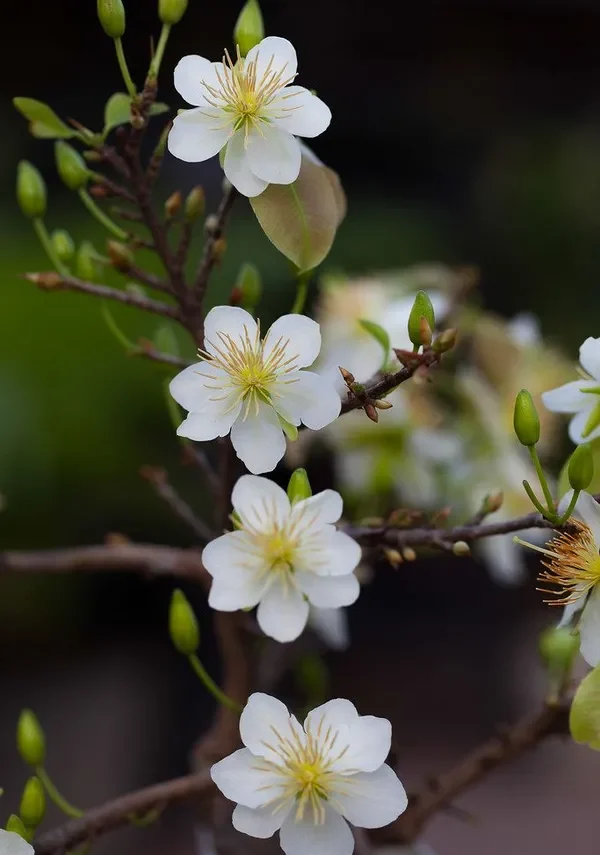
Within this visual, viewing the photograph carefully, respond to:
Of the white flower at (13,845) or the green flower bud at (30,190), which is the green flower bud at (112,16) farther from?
the white flower at (13,845)

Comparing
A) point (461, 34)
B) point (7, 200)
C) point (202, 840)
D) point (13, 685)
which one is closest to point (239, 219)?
point (7, 200)


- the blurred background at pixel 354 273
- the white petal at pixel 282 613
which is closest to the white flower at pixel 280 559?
the white petal at pixel 282 613

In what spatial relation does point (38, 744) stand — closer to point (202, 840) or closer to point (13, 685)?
point (202, 840)

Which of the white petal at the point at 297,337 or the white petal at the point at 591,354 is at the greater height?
the white petal at the point at 591,354

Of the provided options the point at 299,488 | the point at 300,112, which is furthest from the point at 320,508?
the point at 300,112

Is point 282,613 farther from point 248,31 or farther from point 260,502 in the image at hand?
point 248,31

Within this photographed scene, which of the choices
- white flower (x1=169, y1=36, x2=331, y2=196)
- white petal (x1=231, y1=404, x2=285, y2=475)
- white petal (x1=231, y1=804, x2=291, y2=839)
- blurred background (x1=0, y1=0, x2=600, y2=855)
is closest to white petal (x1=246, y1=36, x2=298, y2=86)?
white flower (x1=169, y1=36, x2=331, y2=196)
